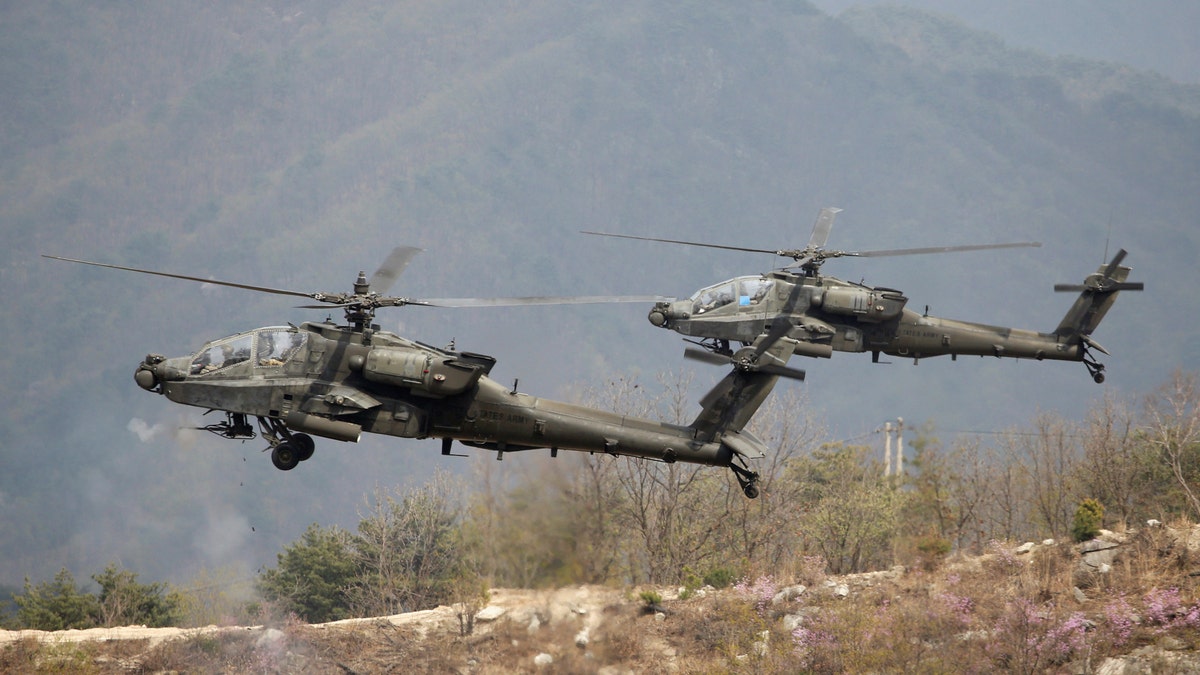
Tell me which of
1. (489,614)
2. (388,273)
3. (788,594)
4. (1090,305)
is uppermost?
(1090,305)

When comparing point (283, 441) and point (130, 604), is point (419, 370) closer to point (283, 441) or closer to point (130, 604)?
point (283, 441)

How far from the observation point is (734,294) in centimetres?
3481

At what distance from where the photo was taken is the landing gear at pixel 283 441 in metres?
25.8

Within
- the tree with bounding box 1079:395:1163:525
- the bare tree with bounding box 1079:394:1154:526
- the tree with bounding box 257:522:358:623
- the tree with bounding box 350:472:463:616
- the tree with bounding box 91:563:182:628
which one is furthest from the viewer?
the tree with bounding box 257:522:358:623

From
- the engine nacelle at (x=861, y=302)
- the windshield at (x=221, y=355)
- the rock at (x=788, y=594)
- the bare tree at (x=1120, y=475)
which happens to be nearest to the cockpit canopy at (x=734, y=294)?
the engine nacelle at (x=861, y=302)

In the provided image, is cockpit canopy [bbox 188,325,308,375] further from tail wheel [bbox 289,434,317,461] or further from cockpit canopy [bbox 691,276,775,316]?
cockpit canopy [bbox 691,276,775,316]

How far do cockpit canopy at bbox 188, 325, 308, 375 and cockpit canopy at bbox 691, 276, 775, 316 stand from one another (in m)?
12.6

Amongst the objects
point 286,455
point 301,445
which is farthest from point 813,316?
point 286,455

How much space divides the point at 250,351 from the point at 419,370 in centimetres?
353

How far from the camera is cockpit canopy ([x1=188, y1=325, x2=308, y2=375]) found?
25.6 metres

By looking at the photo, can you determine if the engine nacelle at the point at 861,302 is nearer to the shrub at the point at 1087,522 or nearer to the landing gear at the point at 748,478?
the shrub at the point at 1087,522

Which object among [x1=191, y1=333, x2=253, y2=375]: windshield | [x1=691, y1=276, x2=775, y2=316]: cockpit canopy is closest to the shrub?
[x1=691, y1=276, x2=775, y2=316]: cockpit canopy

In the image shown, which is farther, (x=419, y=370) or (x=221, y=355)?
(x=221, y=355)

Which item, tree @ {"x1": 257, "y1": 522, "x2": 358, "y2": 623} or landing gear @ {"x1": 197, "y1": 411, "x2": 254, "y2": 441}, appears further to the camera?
tree @ {"x1": 257, "y1": 522, "x2": 358, "y2": 623}
